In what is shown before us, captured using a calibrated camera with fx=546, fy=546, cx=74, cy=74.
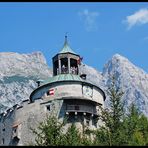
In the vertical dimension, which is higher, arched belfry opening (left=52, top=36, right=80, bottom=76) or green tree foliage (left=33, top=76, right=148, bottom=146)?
arched belfry opening (left=52, top=36, right=80, bottom=76)

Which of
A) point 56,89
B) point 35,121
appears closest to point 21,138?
point 35,121

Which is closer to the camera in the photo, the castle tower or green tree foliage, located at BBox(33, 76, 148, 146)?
green tree foliage, located at BBox(33, 76, 148, 146)

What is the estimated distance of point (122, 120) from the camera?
33.2 m

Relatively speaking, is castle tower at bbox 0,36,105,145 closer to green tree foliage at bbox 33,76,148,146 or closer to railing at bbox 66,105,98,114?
railing at bbox 66,105,98,114

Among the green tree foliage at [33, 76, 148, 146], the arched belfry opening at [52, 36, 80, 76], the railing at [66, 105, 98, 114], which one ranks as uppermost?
the arched belfry opening at [52, 36, 80, 76]

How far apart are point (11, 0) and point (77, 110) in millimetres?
47145

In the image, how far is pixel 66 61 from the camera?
2815 inches

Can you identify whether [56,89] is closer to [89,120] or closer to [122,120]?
[89,120]

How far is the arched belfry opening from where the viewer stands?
70000 mm

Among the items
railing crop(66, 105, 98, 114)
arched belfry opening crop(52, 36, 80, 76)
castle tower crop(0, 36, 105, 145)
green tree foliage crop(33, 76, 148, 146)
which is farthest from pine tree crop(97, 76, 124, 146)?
arched belfry opening crop(52, 36, 80, 76)

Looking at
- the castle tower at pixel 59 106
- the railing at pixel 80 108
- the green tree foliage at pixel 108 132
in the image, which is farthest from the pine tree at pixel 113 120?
the railing at pixel 80 108

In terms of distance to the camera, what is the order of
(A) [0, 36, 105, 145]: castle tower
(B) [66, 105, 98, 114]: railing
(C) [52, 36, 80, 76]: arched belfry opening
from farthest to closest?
1. (C) [52, 36, 80, 76]: arched belfry opening
2. (A) [0, 36, 105, 145]: castle tower
3. (B) [66, 105, 98, 114]: railing

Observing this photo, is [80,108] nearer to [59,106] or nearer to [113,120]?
[59,106]

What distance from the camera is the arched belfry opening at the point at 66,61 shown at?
70.0 meters
